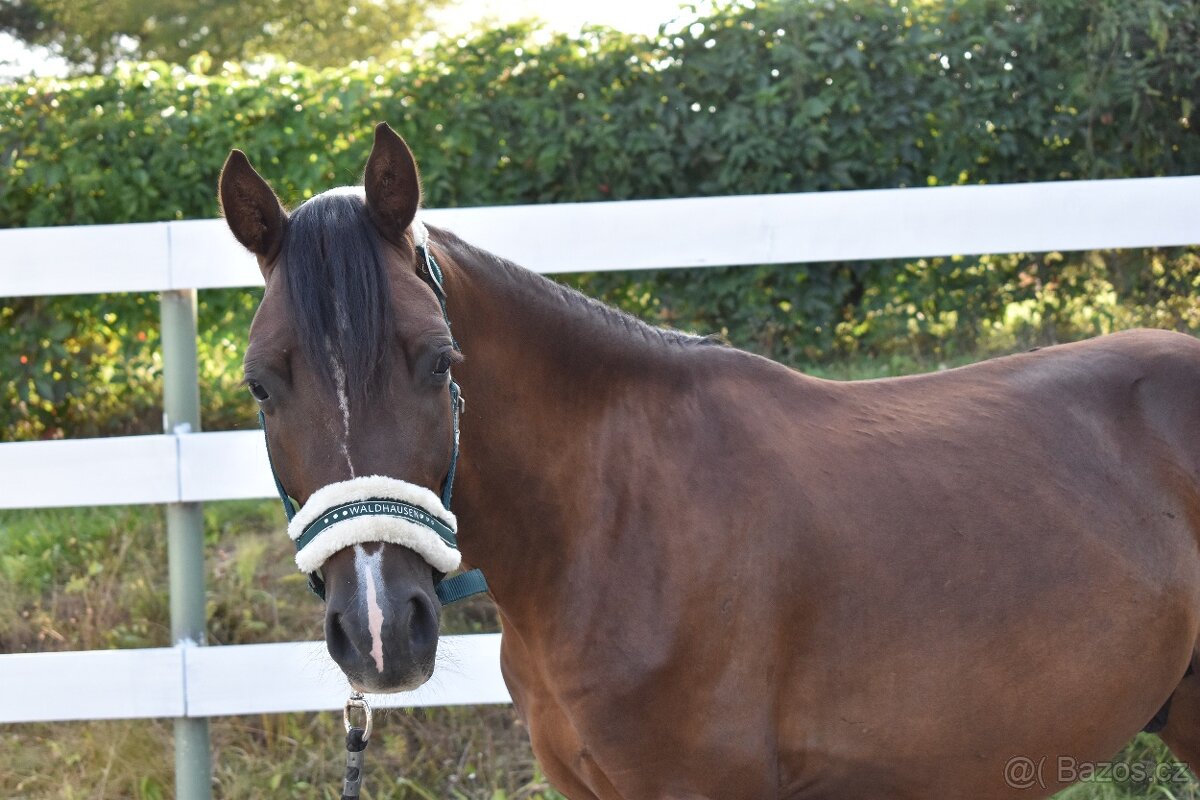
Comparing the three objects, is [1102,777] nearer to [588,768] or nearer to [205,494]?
[588,768]

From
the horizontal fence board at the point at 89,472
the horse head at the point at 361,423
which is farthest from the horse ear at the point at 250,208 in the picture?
the horizontal fence board at the point at 89,472

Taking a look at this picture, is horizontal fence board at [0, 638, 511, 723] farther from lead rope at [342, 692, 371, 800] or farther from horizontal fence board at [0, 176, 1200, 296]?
horizontal fence board at [0, 176, 1200, 296]

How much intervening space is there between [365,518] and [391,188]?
23.3 inches

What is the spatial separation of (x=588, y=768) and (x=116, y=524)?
2873 millimetres

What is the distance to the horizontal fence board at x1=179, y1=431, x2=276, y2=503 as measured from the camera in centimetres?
327

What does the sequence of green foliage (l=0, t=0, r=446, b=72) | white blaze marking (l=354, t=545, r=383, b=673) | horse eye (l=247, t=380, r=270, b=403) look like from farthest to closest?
green foliage (l=0, t=0, r=446, b=72), horse eye (l=247, t=380, r=270, b=403), white blaze marking (l=354, t=545, r=383, b=673)

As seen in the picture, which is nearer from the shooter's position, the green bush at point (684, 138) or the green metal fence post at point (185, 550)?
the green metal fence post at point (185, 550)

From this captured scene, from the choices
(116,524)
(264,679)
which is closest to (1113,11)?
(264,679)

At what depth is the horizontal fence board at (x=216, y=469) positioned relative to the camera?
3.27 metres

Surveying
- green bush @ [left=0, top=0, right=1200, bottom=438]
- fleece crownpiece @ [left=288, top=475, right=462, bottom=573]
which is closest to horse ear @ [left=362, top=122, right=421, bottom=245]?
fleece crownpiece @ [left=288, top=475, right=462, bottom=573]

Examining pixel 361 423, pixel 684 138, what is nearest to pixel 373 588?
pixel 361 423

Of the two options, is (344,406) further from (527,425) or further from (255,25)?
(255,25)

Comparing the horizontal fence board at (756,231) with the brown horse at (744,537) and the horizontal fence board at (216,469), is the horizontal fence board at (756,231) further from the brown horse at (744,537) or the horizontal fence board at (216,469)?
the brown horse at (744,537)

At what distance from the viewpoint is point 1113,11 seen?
483cm
